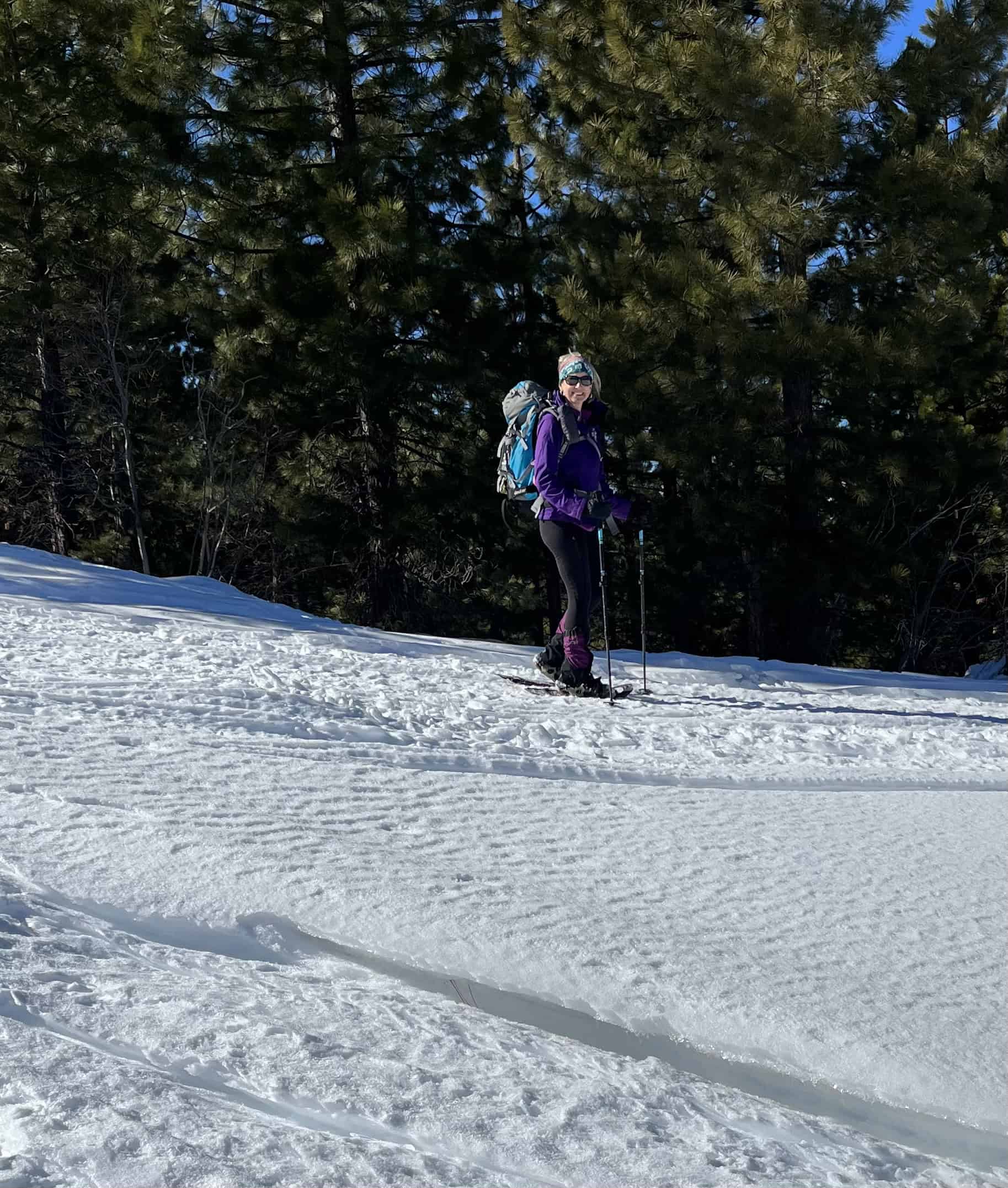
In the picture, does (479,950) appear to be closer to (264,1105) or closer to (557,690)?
Answer: (264,1105)

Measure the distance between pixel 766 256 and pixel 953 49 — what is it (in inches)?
96.7

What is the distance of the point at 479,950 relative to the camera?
261cm

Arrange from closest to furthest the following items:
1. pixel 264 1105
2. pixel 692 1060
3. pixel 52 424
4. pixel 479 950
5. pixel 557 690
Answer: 1. pixel 264 1105
2. pixel 692 1060
3. pixel 479 950
4. pixel 557 690
5. pixel 52 424

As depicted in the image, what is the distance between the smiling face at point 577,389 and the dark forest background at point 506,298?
5015 millimetres

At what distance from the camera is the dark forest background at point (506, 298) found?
34.8 ft

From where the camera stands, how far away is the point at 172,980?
7.55 feet

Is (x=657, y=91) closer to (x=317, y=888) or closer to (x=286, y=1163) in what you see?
(x=317, y=888)

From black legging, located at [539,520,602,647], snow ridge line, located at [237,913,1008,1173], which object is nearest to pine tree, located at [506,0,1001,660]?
black legging, located at [539,520,602,647]

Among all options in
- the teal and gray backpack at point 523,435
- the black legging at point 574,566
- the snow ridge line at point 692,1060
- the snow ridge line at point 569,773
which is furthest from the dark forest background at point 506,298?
the snow ridge line at point 692,1060

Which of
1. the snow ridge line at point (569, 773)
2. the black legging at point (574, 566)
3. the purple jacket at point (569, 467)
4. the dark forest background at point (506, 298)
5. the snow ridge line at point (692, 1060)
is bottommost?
the snow ridge line at point (692, 1060)

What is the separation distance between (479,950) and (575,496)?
3.56 metres

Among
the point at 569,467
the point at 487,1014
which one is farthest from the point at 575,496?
the point at 487,1014

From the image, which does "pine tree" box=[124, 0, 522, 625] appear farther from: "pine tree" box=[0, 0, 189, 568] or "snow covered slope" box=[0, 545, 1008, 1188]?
"snow covered slope" box=[0, 545, 1008, 1188]

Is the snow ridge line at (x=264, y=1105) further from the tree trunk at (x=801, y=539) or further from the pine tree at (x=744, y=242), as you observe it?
the tree trunk at (x=801, y=539)
